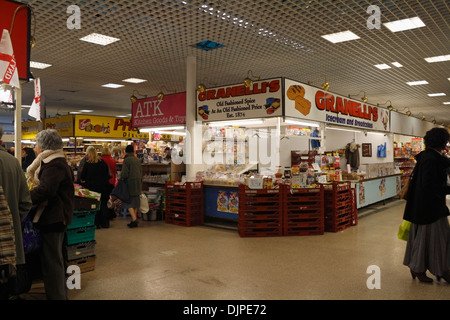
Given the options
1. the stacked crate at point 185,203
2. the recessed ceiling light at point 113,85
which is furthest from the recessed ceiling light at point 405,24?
the recessed ceiling light at point 113,85

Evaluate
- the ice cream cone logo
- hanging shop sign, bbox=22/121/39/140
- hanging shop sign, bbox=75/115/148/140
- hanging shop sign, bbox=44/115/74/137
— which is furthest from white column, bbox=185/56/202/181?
hanging shop sign, bbox=22/121/39/140

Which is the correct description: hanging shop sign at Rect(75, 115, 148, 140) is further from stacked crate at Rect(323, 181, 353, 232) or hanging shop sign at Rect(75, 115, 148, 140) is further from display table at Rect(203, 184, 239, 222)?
stacked crate at Rect(323, 181, 353, 232)

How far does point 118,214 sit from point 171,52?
12.8 ft

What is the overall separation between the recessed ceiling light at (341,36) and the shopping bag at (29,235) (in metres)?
5.73

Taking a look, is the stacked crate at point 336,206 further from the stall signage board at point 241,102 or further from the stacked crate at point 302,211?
the stall signage board at point 241,102

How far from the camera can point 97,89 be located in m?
11.9

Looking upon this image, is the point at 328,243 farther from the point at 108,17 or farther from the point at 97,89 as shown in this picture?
the point at 97,89

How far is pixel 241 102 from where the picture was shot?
7.16 m

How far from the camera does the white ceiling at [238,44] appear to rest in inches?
224

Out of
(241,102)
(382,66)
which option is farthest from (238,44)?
(382,66)

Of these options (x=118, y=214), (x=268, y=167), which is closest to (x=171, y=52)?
(x=268, y=167)

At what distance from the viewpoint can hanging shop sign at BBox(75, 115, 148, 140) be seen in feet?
43.1

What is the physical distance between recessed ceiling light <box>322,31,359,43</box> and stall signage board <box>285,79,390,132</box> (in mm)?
944

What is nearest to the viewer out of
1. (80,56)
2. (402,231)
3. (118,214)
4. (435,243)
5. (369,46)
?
(435,243)
